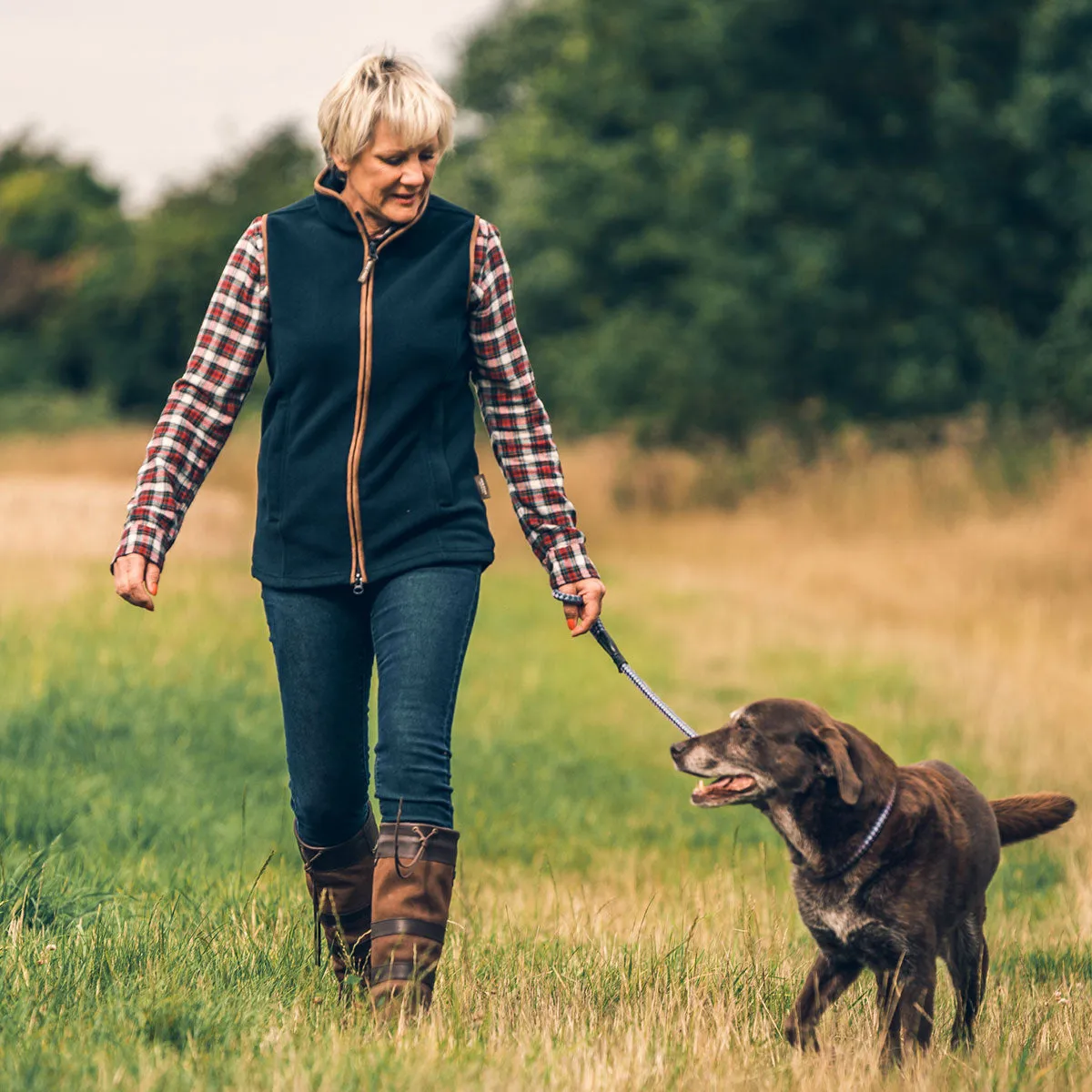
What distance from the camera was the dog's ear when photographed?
159 inches

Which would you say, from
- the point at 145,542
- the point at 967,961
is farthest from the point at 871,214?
the point at 145,542

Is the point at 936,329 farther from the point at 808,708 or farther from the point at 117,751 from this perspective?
the point at 808,708

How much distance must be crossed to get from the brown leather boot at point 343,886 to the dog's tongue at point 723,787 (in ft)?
2.84

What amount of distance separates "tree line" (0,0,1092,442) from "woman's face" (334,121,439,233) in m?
18.0

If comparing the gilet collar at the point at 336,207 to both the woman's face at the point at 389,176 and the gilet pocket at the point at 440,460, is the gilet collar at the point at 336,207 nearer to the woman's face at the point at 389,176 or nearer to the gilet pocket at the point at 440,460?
the woman's face at the point at 389,176

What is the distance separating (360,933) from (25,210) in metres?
59.0

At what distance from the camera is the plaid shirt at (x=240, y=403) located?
4.07m

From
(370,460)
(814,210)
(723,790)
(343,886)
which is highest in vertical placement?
(814,210)

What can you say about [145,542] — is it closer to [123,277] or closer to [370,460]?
[370,460]

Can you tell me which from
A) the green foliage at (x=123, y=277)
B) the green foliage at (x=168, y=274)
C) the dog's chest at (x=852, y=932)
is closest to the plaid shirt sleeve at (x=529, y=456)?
the dog's chest at (x=852, y=932)

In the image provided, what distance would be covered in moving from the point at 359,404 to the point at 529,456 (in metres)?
0.54

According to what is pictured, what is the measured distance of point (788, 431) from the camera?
82.0 feet

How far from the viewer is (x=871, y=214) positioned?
2448 centimetres

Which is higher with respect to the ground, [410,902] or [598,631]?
[598,631]
